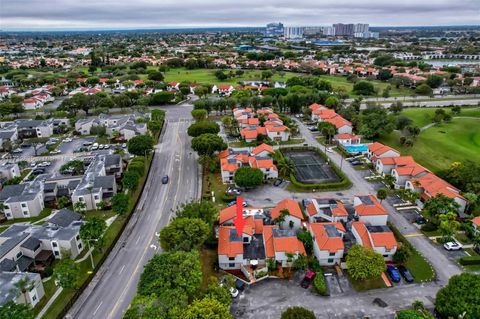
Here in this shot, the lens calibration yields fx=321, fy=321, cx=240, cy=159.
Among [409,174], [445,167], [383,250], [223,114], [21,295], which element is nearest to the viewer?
[21,295]

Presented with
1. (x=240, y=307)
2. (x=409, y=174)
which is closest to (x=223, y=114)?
(x=409, y=174)

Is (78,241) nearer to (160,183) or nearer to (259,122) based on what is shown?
(160,183)

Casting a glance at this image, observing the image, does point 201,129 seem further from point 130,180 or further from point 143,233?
point 143,233

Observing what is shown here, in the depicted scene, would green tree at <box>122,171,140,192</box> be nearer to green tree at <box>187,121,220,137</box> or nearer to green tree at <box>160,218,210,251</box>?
green tree at <box>160,218,210,251</box>

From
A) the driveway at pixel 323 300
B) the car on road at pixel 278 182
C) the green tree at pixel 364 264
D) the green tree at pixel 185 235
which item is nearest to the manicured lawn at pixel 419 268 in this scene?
the driveway at pixel 323 300

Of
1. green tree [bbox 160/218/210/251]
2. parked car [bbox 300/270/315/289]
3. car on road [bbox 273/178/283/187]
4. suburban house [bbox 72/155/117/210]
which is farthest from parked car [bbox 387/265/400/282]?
suburban house [bbox 72/155/117/210]

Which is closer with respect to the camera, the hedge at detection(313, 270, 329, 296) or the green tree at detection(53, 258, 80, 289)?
the green tree at detection(53, 258, 80, 289)
